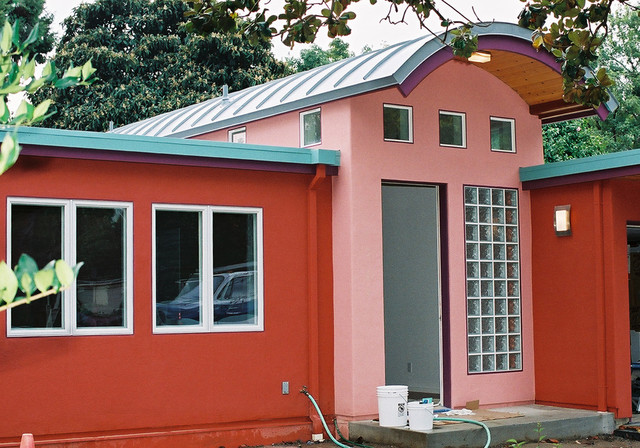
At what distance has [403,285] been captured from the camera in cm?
1171

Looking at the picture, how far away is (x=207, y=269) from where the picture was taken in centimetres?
894

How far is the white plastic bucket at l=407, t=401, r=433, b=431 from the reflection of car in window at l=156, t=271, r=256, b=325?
184 cm

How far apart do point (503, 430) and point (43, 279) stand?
771cm

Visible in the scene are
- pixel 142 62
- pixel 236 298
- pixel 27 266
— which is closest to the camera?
pixel 27 266

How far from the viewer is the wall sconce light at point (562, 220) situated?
10336mm

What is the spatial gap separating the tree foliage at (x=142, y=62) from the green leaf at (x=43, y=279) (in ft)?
74.0

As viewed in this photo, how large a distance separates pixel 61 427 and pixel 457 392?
14.1ft

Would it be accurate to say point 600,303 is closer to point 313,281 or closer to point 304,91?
point 313,281

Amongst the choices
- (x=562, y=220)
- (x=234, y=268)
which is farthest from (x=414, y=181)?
(x=234, y=268)

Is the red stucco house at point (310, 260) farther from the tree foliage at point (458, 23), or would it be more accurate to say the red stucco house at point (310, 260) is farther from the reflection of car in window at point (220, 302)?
the tree foliage at point (458, 23)

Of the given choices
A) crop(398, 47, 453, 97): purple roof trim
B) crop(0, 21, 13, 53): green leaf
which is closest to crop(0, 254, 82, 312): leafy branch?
crop(0, 21, 13, 53): green leaf

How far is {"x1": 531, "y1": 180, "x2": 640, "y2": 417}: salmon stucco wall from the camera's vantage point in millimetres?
9898

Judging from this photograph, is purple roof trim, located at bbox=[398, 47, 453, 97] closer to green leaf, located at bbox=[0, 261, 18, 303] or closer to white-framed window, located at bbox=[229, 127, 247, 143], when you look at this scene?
white-framed window, located at bbox=[229, 127, 247, 143]

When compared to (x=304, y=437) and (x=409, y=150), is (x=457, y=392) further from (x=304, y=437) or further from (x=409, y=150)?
(x=409, y=150)
